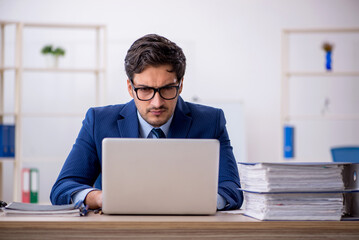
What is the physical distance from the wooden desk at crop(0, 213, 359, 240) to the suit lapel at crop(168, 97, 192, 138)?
2.42ft

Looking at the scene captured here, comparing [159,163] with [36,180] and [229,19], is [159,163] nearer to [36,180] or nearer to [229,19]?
[36,180]

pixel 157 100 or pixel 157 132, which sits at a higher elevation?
pixel 157 100

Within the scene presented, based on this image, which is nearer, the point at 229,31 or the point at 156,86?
the point at 156,86

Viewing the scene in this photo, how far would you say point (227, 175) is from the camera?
6.62ft

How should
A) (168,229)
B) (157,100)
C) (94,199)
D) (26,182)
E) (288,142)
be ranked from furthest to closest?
(288,142) < (26,182) < (157,100) < (94,199) < (168,229)

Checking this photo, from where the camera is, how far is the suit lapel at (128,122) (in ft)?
6.77

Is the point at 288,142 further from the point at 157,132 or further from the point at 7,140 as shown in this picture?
the point at 157,132

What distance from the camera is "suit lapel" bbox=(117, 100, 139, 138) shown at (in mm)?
2064

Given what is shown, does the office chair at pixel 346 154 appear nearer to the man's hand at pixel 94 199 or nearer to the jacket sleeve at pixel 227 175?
the jacket sleeve at pixel 227 175

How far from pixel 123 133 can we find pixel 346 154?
2407 millimetres

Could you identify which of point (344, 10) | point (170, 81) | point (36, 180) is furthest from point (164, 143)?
point (344, 10)

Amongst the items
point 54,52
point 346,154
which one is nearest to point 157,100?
point 346,154

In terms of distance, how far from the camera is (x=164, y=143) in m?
1.45

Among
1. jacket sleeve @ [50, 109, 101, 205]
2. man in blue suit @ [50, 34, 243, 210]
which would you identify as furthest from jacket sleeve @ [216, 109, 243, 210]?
jacket sleeve @ [50, 109, 101, 205]
